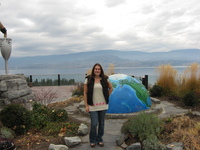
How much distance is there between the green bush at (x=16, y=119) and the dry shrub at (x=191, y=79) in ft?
22.8

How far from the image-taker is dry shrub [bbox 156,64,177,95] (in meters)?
9.86

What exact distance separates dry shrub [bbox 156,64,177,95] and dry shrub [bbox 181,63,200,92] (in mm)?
812

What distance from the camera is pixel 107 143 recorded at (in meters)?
4.33

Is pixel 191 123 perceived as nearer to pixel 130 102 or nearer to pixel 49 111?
pixel 130 102

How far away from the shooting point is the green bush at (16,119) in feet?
15.6

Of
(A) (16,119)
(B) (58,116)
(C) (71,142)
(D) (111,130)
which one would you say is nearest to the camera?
(C) (71,142)

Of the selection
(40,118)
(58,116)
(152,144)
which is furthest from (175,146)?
(40,118)

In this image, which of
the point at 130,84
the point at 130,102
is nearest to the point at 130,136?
the point at 130,102

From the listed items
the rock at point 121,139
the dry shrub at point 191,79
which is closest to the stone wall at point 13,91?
the rock at point 121,139

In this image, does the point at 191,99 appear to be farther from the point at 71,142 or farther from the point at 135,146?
the point at 71,142

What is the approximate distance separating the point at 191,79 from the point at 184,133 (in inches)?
220

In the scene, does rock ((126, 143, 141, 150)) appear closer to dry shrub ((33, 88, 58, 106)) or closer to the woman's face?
the woman's face

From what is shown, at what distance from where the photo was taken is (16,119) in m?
4.80

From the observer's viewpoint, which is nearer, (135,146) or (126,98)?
(135,146)
